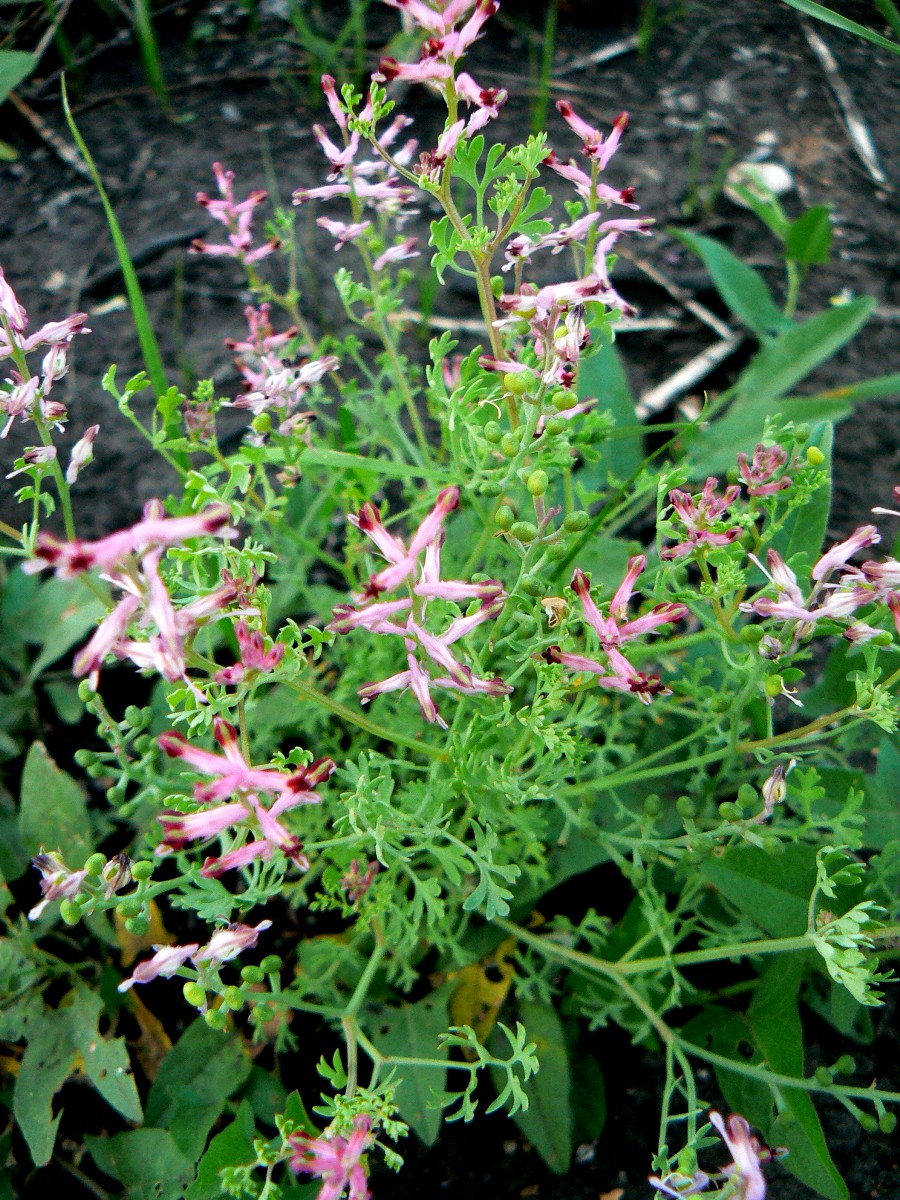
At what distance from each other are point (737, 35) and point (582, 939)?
2655 millimetres

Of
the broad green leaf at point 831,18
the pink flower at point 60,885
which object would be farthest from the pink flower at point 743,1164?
the broad green leaf at point 831,18

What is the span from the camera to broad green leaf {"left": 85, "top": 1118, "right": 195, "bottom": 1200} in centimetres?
124

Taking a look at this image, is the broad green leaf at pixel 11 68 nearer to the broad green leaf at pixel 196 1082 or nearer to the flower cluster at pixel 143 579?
the flower cluster at pixel 143 579

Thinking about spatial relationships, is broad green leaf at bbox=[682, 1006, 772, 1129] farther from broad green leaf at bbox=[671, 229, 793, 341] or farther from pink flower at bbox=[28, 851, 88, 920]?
broad green leaf at bbox=[671, 229, 793, 341]

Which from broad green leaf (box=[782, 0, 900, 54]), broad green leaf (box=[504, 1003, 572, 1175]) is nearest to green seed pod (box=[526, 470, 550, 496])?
broad green leaf (box=[782, 0, 900, 54])

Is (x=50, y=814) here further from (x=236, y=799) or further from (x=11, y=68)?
(x=11, y=68)

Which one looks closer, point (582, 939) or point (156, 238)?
point (582, 939)

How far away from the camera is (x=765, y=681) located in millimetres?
972

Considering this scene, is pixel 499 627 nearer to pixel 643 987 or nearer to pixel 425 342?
pixel 643 987

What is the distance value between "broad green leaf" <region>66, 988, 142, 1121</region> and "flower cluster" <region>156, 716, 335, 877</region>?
691mm

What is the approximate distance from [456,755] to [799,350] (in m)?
1.31

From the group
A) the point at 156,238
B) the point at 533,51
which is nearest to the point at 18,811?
the point at 156,238

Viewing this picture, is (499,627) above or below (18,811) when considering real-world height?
above

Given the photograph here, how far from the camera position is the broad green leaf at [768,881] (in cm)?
115
